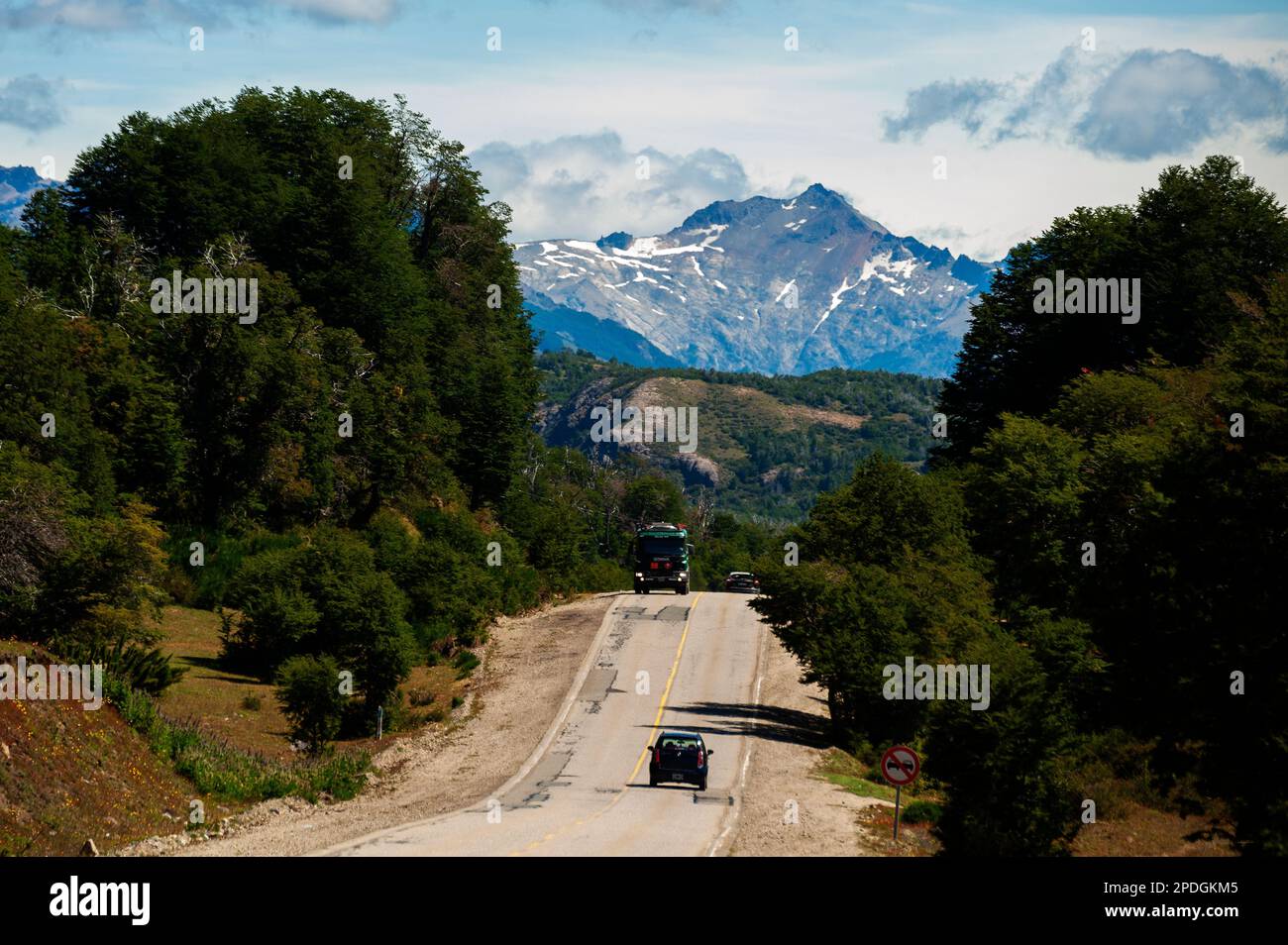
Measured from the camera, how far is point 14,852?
25328 millimetres

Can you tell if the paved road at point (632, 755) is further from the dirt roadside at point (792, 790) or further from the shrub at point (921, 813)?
the shrub at point (921, 813)

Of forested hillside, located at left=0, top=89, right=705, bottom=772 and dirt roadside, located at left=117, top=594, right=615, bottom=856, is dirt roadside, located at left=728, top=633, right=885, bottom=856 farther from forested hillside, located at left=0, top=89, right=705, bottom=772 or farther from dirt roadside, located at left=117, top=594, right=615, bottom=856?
forested hillside, located at left=0, top=89, right=705, bottom=772

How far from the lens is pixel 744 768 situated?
43.1m

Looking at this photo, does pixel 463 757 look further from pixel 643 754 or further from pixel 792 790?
pixel 792 790

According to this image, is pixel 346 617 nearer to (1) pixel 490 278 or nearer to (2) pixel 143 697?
(2) pixel 143 697

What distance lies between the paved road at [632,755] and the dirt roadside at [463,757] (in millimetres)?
1059

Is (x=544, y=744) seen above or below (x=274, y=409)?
below

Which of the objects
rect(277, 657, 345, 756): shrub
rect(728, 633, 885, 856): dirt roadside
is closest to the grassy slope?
rect(277, 657, 345, 756): shrub

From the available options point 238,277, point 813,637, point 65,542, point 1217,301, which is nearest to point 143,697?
point 65,542

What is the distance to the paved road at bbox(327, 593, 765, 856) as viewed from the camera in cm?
2853

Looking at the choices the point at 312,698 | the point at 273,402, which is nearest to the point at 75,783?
the point at 312,698

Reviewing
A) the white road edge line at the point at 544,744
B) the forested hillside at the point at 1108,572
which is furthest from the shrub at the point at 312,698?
the forested hillside at the point at 1108,572

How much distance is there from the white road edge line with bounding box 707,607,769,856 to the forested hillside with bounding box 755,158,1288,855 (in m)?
3.48

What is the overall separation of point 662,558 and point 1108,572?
40420 mm
